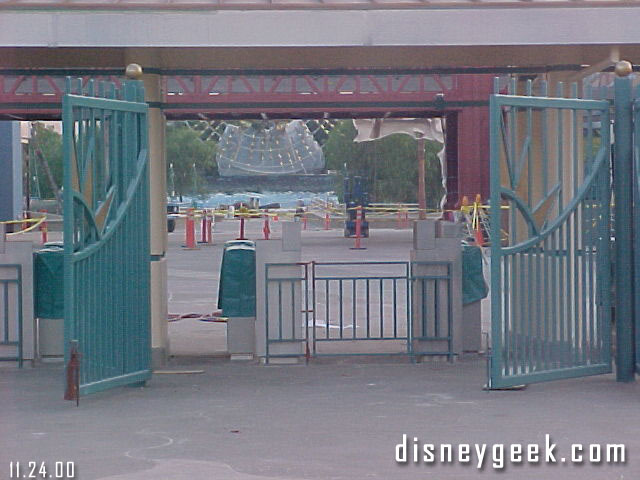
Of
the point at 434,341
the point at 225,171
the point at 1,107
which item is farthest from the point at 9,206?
the point at 225,171

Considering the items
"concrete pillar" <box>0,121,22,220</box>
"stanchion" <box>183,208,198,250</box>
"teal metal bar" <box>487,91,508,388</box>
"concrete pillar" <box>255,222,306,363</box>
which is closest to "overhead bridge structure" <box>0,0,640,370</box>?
"concrete pillar" <box>255,222,306,363</box>

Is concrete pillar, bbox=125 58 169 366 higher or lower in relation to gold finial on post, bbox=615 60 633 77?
lower

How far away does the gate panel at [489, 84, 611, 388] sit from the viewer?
956 cm

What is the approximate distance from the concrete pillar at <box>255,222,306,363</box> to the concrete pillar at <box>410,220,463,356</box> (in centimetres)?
122

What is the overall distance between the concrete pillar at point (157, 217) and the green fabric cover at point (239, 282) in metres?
0.76

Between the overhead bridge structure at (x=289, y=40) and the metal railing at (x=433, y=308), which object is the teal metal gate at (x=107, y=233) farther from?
the metal railing at (x=433, y=308)

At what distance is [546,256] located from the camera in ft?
32.7

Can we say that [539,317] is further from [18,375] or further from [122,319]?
[18,375]

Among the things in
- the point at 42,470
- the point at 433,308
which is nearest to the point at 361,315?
the point at 433,308

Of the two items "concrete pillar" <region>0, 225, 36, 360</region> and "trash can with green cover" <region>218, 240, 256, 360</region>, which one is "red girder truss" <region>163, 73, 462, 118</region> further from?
"concrete pillar" <region>0, 225, 36, 360</region>

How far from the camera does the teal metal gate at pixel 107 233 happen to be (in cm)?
920

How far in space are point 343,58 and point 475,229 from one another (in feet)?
62.0

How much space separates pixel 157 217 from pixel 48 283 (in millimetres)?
1431

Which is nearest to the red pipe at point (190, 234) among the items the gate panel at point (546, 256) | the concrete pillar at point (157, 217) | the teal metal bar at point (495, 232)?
the concrete pillar at point (157, 217)
